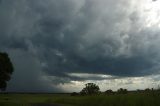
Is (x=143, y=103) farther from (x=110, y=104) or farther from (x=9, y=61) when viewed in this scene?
(x=9, y=61)

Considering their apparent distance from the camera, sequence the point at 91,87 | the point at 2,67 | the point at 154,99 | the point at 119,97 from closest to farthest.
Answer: the point at 154,99
the point at 119,97
the point at 2,67
the point at 91,87

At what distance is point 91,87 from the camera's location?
12562 centimetres

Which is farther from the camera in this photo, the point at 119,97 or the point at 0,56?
the point at 0,56

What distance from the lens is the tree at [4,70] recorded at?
8381 cm

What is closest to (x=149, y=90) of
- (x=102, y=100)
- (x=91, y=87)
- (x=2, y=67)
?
(x=102, y=100)

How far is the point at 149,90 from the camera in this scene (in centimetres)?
4203

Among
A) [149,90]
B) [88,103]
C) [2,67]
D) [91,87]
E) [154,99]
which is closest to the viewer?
[154,99]

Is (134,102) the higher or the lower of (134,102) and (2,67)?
the lower

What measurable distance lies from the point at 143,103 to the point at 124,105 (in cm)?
419

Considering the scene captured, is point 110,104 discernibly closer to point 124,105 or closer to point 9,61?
point 124,105

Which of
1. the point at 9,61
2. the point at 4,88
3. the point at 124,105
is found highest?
the point at 9,61

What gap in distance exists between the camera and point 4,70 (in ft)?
276

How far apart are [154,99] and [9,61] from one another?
54113 mm

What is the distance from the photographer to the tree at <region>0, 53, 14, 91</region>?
8381 cm
